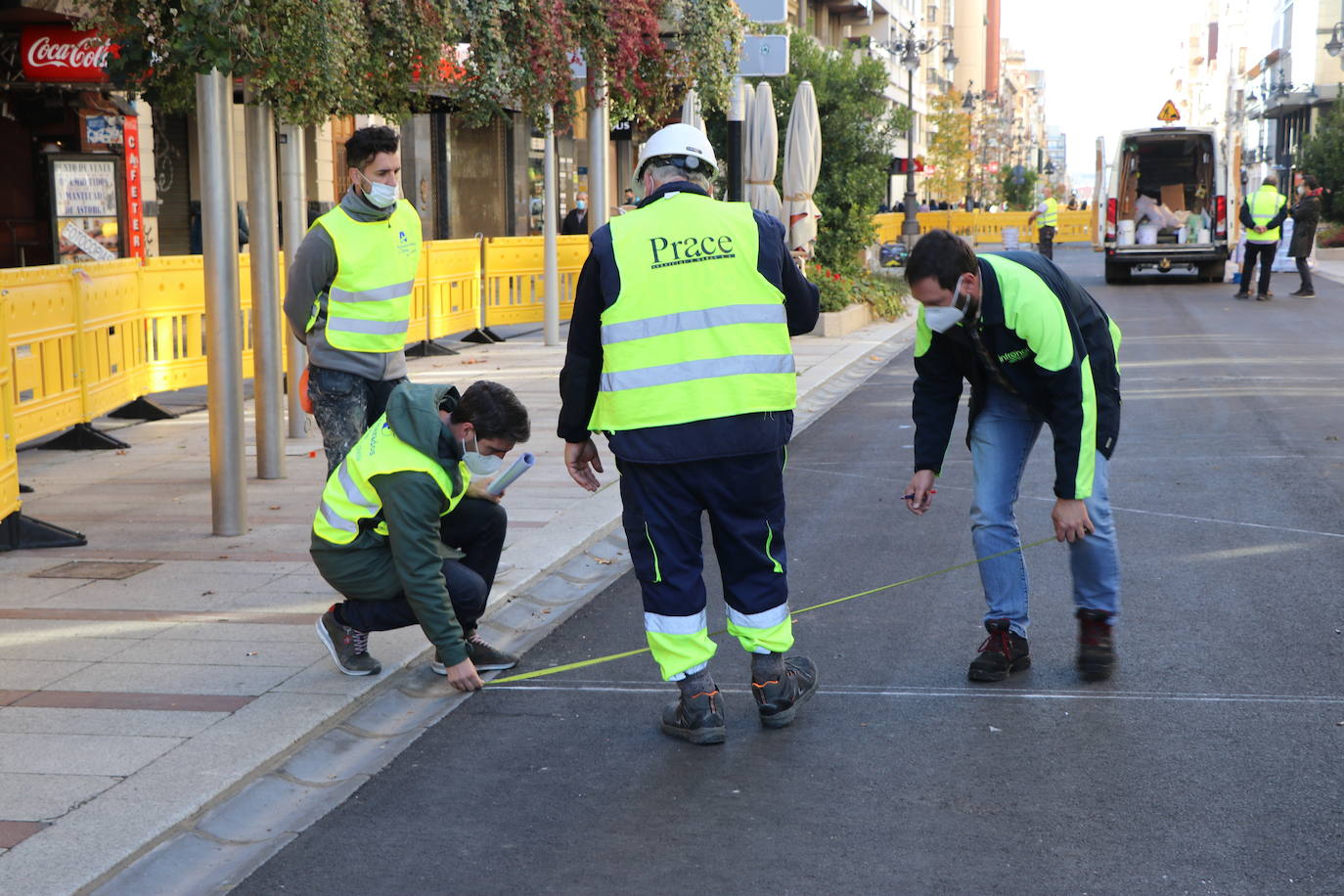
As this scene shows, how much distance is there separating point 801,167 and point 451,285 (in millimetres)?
4233

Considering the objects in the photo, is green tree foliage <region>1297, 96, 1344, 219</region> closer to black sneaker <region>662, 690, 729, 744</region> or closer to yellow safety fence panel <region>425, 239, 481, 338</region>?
yellow safety fence panel <region>425, 239, 481, 338</region>

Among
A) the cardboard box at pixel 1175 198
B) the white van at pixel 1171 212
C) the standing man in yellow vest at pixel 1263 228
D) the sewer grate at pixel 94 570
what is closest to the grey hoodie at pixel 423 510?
the sewer grate at pixel 94 570

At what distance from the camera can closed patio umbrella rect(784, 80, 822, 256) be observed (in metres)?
18.3

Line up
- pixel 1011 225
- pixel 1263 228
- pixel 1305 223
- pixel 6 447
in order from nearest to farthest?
pixel 6 447
pixel 1263 228
pixel 1305 223
pixel 1011 225

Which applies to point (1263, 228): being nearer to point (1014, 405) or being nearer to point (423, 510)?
point (1014, 405)

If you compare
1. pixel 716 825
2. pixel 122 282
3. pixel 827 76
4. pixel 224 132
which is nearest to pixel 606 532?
Answer: pixel 224 132

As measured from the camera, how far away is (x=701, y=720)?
188 inches

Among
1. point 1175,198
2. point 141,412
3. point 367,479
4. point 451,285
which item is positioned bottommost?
point 141,412

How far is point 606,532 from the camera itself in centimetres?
814

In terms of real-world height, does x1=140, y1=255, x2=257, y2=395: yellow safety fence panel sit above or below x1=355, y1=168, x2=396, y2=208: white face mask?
below

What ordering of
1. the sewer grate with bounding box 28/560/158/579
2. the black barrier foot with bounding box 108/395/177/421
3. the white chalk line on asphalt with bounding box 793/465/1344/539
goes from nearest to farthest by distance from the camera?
1. the sewer grate with bounding box 28/560/158/579
2. the white chalk line on asphalt with bounding box 793/465/1344/539
3. the black barrier foot with bounding box 108/395/177/421

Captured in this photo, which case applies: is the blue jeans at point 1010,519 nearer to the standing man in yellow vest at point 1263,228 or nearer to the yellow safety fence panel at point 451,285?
the yellow safety fence panel at point 451,285

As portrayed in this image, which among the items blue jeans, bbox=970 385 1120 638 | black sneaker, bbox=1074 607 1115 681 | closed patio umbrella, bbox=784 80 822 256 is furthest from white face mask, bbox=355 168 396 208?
closed patio umbrella, bbox=784 80 822 256

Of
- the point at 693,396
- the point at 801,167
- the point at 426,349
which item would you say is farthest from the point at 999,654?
the point at 801,167
